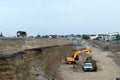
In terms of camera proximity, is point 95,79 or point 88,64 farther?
point 88,64

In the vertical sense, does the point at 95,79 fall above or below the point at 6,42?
below

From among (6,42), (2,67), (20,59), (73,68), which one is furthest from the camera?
(73,68)

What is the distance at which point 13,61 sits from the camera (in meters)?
8.40

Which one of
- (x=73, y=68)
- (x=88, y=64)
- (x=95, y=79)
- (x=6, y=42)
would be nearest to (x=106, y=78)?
(x=95, y=79)

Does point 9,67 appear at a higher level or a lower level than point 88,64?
higher

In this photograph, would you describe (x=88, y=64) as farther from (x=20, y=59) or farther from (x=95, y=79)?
(x=20, y=59)

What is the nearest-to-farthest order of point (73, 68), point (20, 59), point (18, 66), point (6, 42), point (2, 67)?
point (2, 67) < point (18, 66) < point (20, 59) < point (6, 42) < point (73, 68)

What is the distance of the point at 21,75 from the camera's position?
9.05 metres

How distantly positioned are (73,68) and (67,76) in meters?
10.1

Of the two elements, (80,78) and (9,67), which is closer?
(9,67)

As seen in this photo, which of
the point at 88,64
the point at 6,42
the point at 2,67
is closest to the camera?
the point at 2,67

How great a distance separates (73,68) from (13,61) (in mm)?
52105

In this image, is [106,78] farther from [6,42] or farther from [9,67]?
[9,67]

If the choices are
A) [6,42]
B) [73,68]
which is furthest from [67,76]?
[6,42]
